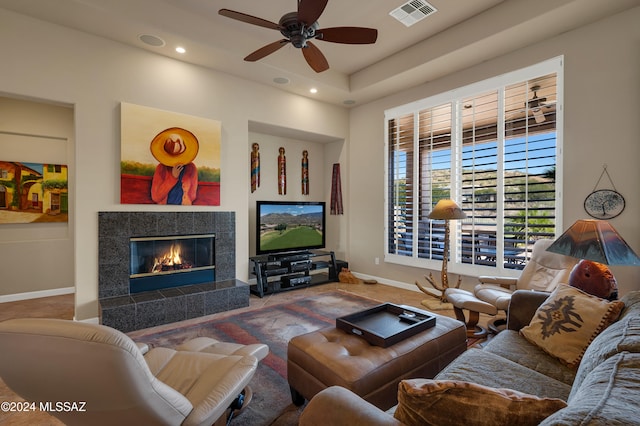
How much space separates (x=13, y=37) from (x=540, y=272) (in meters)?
5.91

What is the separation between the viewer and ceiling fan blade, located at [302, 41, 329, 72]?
9.63 ft

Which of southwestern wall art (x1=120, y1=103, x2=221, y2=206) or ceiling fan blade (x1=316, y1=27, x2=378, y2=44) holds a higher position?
ceiling fan blade (x1=316, y1=27, x2=378, y2=44)

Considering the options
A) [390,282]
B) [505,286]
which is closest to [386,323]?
[505,286]

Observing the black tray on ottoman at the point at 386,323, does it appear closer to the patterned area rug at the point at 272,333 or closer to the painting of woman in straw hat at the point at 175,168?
the patterned area rug at the point at 272,333

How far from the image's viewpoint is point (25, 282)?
4.35m

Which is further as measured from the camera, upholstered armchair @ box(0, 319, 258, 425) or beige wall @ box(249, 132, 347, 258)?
beige wall @ box(249, 132, 347, 258)

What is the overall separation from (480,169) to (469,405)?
12.9 ft

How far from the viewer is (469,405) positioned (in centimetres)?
79

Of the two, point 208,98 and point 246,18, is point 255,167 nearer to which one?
point 208,98

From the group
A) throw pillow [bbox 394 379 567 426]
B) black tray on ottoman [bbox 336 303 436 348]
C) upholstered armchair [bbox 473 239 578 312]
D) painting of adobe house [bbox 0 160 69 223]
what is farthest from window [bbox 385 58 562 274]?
painting of adobe house [bbox 0 160 69 223]

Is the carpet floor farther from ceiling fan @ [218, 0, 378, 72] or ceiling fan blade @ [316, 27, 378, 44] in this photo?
ceiling fan blade @ [316, 27, 378, 44]

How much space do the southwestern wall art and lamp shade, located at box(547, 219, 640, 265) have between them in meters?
3.94

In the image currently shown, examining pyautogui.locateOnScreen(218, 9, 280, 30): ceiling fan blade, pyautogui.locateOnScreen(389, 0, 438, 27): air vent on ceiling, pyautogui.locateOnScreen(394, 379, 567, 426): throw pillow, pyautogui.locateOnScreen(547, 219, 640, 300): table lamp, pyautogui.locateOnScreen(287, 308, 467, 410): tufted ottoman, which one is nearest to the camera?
pyautogui.locateOnScreen(394, 379, 567, 426): throw pillow

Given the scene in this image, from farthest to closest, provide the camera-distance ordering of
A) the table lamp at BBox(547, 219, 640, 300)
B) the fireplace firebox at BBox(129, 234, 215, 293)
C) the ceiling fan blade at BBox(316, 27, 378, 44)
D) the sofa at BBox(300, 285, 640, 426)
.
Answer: the fireplace firebox at BBox(129, 234, 215, 293), the ceiling fan blade at BBox(316, 27, 378, 44), the table lamp at BBox(547, 219, 640, 300), the sofa at BBox(300, 285, 640, 426)
